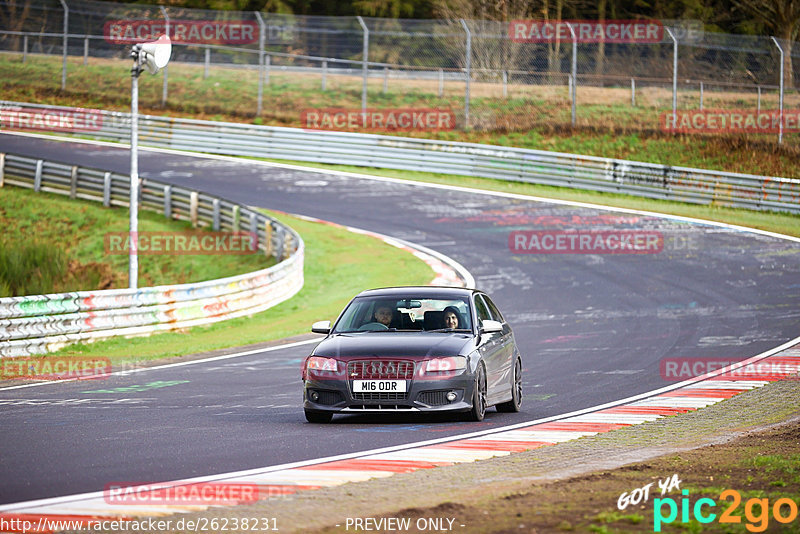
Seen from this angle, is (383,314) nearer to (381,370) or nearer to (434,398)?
(381,370)

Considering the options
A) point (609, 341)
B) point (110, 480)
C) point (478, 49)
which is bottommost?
point (609, 341)

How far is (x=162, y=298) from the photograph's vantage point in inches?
782

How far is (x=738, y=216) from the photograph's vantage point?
33219 mm

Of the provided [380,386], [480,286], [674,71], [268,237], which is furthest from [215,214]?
[380,386]

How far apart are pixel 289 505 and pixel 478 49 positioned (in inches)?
1390

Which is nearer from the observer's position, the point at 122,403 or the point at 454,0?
the point at 122,403

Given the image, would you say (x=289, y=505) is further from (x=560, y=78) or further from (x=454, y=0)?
(x=454, y=0)

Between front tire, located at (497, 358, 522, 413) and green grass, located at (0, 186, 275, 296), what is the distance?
48.8 ft

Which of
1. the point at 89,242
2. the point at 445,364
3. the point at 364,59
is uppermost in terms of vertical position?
the point at 364,59

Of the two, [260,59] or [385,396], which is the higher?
[260,59]

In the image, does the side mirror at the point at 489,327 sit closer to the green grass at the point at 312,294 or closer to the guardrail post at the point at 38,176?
the green grass at the point at 312,294

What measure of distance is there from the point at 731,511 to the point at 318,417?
5.53 m

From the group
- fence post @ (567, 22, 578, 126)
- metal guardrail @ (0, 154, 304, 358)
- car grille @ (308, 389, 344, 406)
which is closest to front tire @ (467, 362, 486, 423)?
car grille @ (308, 389, 344, 406)

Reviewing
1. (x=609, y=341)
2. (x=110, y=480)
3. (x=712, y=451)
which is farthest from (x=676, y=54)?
(x=110, y=480)
